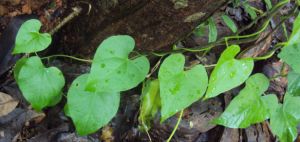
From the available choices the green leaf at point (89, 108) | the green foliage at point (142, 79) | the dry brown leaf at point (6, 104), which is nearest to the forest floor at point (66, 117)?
the dry brown leaf at point (6, 104)

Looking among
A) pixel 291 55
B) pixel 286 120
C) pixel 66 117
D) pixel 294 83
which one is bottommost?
pixel 66 117

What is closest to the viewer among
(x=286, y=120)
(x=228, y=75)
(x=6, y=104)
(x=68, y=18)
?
(x=228, y=75)

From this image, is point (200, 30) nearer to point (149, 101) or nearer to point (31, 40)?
point (149, 101)

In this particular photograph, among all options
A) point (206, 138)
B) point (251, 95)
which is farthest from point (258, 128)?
point (251, 95)

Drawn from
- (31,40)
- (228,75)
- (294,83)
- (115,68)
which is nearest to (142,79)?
(115,68)

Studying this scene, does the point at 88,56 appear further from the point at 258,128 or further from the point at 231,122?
the point at 258,128

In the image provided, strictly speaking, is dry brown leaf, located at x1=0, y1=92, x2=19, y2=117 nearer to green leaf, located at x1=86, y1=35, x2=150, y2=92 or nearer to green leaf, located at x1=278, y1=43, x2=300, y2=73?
green leaf, located at x1=86, y1=35, x2=150, y2=92

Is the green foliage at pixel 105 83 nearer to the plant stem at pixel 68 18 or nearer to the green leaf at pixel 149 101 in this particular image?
the green leaf at pixel 149 101
